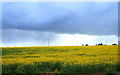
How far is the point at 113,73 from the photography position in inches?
266

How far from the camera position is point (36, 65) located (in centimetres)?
743

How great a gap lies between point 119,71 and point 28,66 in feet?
19.5

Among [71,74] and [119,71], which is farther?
[119,71]

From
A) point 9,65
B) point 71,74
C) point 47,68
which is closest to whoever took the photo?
point 71,74

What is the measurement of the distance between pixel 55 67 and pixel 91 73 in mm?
2309

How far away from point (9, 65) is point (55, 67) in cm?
318

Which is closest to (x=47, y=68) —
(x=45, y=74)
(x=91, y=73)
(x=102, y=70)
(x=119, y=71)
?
(x=45, y=74)

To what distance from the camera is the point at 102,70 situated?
6977 millimetres

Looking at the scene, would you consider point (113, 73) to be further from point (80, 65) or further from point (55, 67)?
point (55, 67)

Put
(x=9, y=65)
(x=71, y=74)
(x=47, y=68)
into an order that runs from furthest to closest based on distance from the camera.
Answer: (x=9, y=65) < (x=47, y=68) < (x=71, y=74)

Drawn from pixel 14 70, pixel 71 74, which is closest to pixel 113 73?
pixel 71 74

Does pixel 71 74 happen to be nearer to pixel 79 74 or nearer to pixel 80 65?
pixel 79 74

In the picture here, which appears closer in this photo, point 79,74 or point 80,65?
point 79,74

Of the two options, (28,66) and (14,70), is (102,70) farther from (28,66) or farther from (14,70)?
(14,70)
